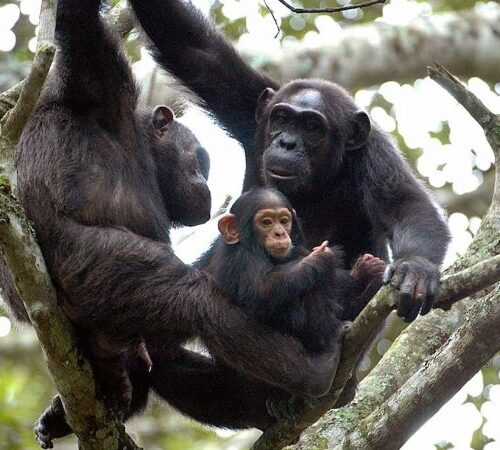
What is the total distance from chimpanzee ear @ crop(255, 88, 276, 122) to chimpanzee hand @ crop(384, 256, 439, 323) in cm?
221

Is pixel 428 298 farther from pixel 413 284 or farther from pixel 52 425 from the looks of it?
pixel 52 425

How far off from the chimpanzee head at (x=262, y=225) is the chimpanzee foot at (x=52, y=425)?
5.01 feet

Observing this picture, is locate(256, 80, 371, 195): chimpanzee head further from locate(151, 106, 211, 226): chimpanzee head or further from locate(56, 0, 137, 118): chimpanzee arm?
locate(56, 0, 137, 118): chimpanzee arm

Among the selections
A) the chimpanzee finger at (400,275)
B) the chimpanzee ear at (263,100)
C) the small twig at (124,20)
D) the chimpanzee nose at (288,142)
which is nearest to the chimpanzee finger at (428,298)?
the chimpanzee finger at (400,275)

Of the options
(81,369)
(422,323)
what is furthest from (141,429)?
(81,369)

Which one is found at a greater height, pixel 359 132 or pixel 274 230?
pixel 274 230

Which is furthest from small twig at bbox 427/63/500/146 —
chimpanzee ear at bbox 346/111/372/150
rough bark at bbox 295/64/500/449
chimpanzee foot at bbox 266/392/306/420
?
chimpanzee foot at bbox 266/392/306/420

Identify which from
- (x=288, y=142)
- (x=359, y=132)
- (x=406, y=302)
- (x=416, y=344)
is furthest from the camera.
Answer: (x=416, y=344)

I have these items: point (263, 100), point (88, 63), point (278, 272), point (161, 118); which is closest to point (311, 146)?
point (263, 100)

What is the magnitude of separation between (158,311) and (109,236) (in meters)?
0.51

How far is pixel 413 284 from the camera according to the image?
516cm

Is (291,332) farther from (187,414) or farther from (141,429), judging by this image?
(141,429)

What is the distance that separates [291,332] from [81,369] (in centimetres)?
119

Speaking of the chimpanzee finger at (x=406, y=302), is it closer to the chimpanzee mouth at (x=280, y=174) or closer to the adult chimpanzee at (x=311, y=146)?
the adult chimpanzee at (x=311, y=146)
